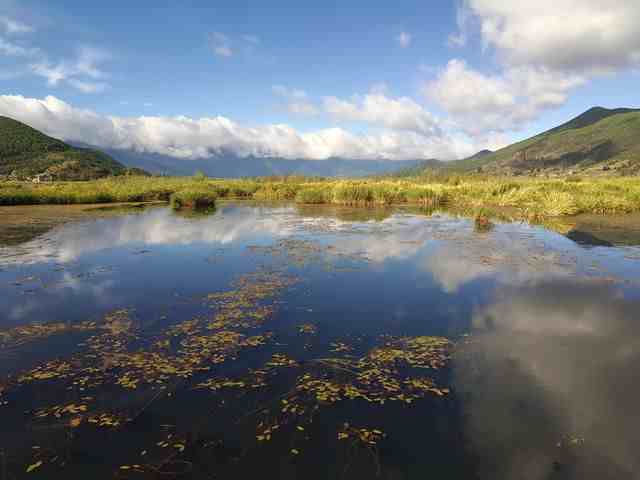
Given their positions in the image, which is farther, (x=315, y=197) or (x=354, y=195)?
(x=315, y=197)

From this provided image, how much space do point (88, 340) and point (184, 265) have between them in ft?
25.2

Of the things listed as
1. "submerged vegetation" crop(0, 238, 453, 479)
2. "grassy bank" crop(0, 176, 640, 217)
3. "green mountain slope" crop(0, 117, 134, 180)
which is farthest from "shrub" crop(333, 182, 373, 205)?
"green mountain slope" crop(0, 117, 134, 180)

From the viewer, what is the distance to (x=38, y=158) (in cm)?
11775

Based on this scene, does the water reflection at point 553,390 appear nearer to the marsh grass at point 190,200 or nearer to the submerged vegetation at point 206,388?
the submerged vegetation at point 206,388

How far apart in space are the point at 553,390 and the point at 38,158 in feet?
479

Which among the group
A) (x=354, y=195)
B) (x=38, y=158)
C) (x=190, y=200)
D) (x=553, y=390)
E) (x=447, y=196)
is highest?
(x=38, y=158)

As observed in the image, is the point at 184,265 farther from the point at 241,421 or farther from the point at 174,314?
the point at 241,421

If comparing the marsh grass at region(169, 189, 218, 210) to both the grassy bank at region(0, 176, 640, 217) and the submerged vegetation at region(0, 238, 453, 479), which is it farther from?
the submerged vegetation at region(0, 238, 453, 479)

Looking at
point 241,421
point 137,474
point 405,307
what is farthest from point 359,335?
point 137,474

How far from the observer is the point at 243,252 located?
19.3 meters

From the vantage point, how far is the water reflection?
5383 millimetres

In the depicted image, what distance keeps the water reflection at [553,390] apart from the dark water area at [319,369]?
35 millimetres

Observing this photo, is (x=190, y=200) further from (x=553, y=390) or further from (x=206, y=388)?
(x=553, y=390)

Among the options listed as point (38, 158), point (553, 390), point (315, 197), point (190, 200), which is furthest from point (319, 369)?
point (38, 158)
